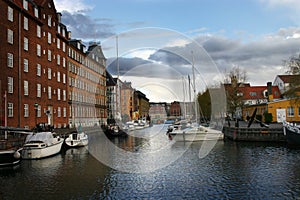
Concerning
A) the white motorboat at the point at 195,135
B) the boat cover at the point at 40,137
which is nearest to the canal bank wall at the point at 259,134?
the white motorboat at the point at 195,135

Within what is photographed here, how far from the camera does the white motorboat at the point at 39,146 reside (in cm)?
2784

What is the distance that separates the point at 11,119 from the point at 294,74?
35017 millimetres

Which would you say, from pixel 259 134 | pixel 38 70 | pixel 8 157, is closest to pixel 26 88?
pixel 38 70

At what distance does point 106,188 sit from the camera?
1709 cm

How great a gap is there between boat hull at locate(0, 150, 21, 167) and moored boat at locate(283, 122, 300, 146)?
26.7 meters

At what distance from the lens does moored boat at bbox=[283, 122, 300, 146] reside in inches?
1326

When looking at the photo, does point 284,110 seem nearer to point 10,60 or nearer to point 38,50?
point 38,50

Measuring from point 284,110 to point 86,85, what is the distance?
41.9 meters

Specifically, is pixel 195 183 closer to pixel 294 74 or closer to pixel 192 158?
pixel 192 158

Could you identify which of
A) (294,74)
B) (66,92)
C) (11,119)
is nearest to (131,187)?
(11,119)

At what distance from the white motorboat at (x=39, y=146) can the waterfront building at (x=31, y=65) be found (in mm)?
8633

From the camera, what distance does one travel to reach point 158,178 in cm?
1939

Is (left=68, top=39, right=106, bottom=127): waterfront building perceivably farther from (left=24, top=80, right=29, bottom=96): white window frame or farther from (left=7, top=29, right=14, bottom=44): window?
(left=7, top=29, right=14, bottom=44): window

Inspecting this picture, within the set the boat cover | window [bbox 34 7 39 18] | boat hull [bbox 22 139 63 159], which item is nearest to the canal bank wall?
the boat cover
